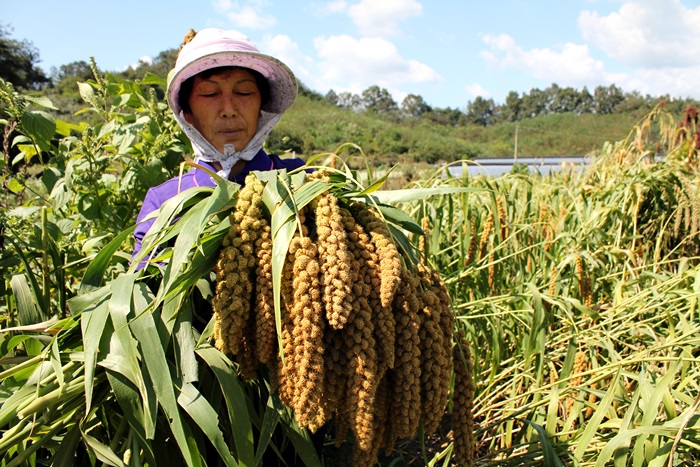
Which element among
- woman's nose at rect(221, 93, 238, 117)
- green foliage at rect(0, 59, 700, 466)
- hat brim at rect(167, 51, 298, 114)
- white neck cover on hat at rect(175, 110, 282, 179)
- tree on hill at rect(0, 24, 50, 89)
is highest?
tree on hill at rect(0, 24, 50, 89)

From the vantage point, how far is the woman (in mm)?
1479

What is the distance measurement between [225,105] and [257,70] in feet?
0.47

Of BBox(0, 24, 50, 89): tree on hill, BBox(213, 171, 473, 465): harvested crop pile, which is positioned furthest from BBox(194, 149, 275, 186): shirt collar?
BBox(0, 24, 50, 89): tree on hill

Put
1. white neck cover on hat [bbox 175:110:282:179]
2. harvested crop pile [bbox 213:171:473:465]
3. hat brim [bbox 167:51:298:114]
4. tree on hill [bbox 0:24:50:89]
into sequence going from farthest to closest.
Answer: tree on hill [bbox 0:24:50:89]
white neck cover on hat [bbox 175:110:282:179]
hat brim [bbox 167:51:298:114]
harvested crop pile [bbox 213:171:473:465]

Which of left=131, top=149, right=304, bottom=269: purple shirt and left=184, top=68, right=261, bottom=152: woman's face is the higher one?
left=184, top=68, right=261, bottom=152: woman's face

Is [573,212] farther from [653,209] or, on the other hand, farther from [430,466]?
[430,466]

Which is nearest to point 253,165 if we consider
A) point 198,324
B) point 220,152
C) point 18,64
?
point 220,152

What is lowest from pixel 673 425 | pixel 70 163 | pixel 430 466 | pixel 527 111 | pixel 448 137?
pixel 430 466

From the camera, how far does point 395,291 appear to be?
0.91m

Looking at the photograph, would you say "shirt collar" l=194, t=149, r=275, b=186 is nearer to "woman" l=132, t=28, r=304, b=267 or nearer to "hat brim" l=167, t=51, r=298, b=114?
"woman" l=132, t=28, r=304, b=267

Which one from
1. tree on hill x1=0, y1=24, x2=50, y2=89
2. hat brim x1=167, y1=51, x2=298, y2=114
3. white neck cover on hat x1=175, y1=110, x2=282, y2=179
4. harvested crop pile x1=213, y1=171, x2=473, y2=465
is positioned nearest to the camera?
harvested crop pile x1=213, y1=171, x2=473, y2=465

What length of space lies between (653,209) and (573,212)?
30.2 inches

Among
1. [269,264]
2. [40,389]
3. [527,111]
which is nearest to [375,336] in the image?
[269,264]

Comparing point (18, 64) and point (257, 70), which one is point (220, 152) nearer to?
point (257, 70)
